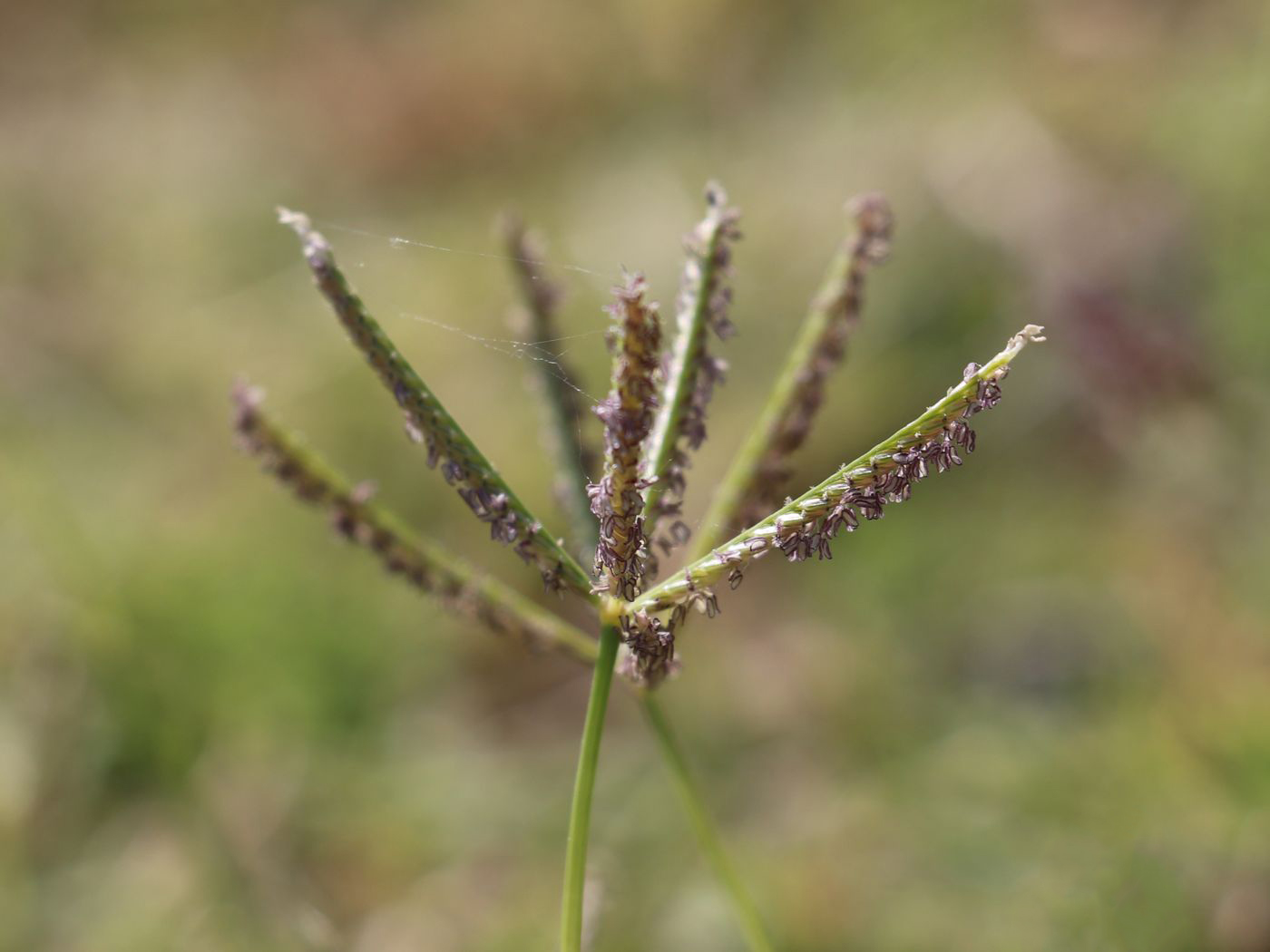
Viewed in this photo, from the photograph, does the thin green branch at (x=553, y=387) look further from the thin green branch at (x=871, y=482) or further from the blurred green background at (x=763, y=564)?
the thin green branch at (x=871, y=482)

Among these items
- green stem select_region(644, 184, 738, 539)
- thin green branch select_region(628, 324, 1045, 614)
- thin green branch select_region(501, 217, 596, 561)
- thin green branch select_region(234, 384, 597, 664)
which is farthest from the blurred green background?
thin green branch select_region(628, 324, 1045, 614)

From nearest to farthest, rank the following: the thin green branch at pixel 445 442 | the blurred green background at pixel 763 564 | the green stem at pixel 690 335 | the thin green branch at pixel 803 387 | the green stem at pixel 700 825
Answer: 1. the thin green branch at pixel 445 442
2. the green stem at pixel 690 335
3. the green stem at pixel 700 825
4. the thin green branch at pixel 803 387
5. the blurred green background at pixel 763 564

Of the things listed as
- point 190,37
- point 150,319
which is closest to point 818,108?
point 150,319

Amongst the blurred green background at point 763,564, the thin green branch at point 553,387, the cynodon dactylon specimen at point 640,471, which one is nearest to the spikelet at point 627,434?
the cynodon dactylon specimen at point 640,471

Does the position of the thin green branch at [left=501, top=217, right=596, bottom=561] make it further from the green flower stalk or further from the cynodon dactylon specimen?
the green flower stalk

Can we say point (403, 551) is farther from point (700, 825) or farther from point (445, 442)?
point (700, 825)

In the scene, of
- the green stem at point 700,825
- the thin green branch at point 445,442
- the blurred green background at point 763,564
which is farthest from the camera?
the blurred green background at point 763,564

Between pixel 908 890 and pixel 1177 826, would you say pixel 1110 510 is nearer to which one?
pixel 1177 826
